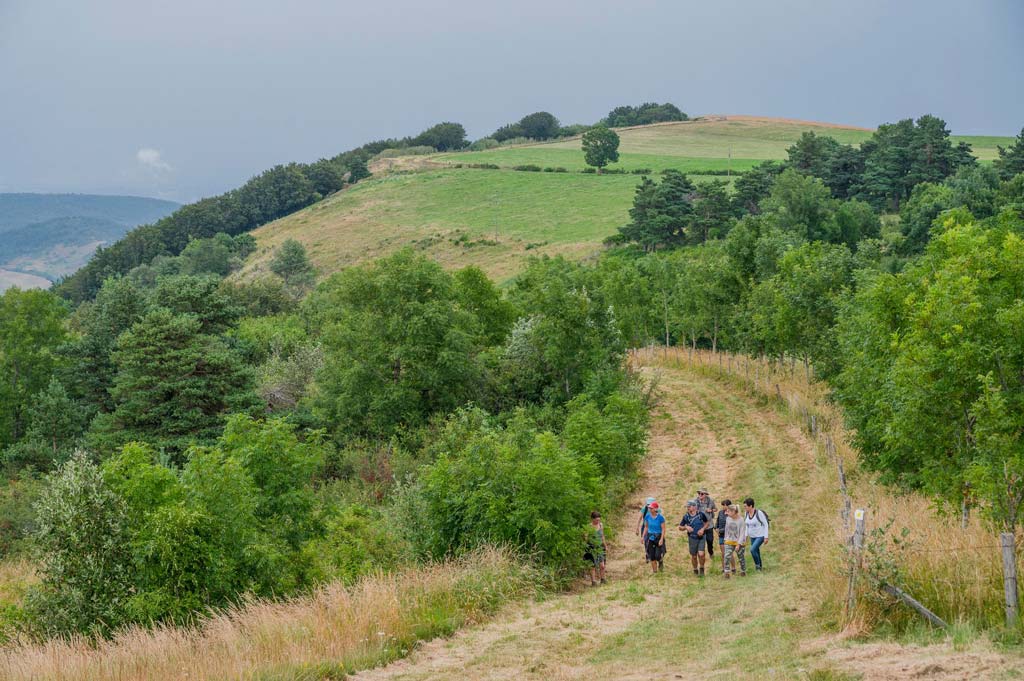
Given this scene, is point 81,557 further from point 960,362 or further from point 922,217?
point 922,217

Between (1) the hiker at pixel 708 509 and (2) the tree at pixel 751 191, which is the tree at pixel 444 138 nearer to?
(2) the tree at pixel 751 191

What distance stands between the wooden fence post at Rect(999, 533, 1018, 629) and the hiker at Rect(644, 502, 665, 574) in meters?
8.02

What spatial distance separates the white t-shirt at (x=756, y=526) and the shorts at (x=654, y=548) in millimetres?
1870

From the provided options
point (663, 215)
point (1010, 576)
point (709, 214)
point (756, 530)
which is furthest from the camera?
point (663, 215)

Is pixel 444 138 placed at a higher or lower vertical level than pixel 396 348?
higher

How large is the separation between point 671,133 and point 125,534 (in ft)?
467

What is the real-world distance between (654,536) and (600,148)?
110m

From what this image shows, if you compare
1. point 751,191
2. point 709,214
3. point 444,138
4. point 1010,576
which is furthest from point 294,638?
point 444,138

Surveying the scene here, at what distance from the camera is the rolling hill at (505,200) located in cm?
9362

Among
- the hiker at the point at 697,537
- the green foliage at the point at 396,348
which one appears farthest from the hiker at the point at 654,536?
the green foliage at the point at 396,348

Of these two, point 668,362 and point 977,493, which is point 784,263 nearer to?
point 668,362

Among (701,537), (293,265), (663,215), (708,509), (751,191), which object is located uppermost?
(751,191)

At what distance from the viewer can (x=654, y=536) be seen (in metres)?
17.6

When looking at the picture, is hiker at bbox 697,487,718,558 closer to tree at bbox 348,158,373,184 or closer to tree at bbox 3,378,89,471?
tree at bbox 3,378,89,471
